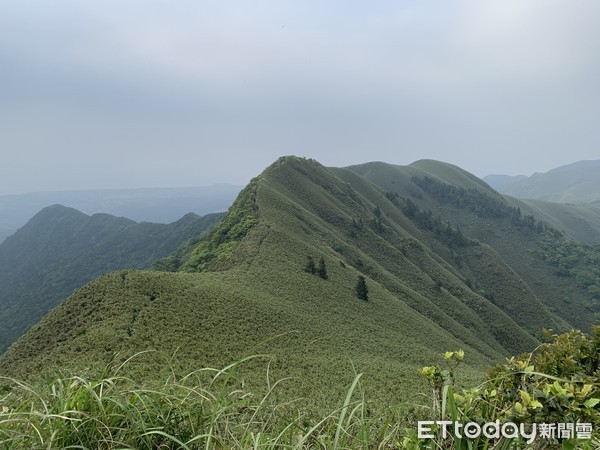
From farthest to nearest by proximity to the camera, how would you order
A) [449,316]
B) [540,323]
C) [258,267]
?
[540,323]
[449,316]
[258,267]

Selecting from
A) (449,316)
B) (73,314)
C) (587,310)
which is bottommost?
(587,310)

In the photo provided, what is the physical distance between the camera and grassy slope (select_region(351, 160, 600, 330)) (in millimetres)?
100181

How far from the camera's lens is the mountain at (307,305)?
23591 mm

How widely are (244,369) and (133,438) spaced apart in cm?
2060

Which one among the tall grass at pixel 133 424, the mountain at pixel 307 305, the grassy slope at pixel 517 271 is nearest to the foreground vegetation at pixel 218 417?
the tall grass at pixel 133 424

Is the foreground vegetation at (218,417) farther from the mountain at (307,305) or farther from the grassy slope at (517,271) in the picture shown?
the grassy slope at (517,271)

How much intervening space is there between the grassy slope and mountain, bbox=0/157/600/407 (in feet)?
2.41

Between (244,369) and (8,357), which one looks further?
(8,357)

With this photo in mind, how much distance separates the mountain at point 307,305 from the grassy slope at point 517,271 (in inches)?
29.0

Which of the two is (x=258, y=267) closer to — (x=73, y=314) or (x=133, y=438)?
(x=73, y=314)

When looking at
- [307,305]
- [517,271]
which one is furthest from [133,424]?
[517,271]

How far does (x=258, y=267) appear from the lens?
4662cm

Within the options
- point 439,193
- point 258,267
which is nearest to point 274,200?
point 258,267

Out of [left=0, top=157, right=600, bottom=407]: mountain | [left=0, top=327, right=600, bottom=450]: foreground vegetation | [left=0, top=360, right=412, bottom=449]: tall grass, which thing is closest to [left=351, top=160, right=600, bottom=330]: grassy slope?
[left=0, top=157, right=600, bottom=407]: mountain
